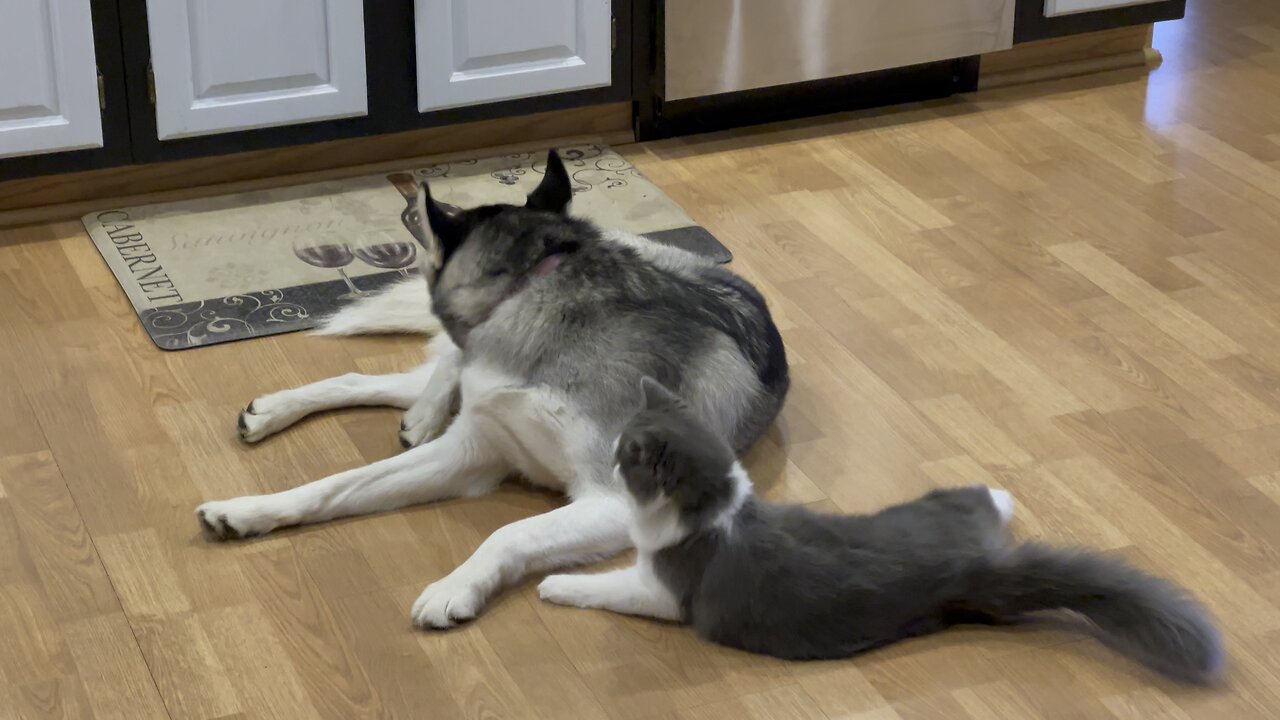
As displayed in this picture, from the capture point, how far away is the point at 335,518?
266cm

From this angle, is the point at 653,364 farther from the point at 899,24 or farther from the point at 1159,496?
the point at 899,24

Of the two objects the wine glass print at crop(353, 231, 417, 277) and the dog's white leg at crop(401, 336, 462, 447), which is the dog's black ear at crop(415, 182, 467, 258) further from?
the wine glass print at crop(353, 231, 417, 277)

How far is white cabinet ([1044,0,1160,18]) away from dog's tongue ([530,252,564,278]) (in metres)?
2.19

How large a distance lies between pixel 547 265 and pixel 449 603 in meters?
0.60

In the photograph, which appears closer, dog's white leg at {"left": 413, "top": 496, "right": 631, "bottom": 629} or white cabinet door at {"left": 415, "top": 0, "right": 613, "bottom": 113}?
dog's white leg at {"left": 413, "top": 496, "right": 631, "bottom": 629}

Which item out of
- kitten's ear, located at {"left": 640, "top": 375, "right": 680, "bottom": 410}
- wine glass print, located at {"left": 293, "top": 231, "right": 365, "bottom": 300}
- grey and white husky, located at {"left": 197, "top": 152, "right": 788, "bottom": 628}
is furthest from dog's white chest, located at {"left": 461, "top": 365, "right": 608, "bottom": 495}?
wine glass print, located at {"left": 293, "top": 231, "right": 365, "bottom": 300}

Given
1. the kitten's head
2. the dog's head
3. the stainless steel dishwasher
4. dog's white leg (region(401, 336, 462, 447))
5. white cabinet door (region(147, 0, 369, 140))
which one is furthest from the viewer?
the stainless steel dishwasher

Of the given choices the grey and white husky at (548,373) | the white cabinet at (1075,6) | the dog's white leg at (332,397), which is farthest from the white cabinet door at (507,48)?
the white cabinet at (1075,6)

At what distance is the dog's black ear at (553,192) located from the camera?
2.76m

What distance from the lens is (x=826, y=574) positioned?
223 centimetres

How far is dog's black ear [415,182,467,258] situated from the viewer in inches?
103

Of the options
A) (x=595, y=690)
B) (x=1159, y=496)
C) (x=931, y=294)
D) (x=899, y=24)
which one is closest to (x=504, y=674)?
(x=595, y=690)

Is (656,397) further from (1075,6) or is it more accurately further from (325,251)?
(1075,6)

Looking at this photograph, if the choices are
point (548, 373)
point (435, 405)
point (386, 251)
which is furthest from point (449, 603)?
point (386, 251)
